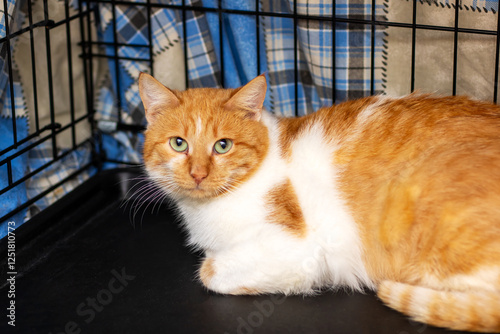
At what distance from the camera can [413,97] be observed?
200 centimetres

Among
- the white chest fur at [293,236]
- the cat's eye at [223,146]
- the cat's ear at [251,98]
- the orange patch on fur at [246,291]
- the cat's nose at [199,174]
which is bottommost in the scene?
the orange patch on fur at [246,291]

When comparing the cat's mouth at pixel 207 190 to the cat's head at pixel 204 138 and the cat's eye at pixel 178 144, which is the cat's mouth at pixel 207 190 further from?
the cat's eye at pixel 178 144

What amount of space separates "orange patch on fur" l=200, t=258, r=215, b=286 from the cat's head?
0.18 meters

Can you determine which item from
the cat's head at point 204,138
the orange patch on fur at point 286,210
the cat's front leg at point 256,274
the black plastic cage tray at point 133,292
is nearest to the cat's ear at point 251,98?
the cat's head at point 204,138

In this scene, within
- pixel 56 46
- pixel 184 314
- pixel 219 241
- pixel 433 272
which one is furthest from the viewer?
pixel 56 46

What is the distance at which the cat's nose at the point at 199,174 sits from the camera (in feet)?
6.12

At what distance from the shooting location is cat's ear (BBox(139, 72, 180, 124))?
76.6 inches

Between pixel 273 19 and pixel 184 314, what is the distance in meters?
1.14

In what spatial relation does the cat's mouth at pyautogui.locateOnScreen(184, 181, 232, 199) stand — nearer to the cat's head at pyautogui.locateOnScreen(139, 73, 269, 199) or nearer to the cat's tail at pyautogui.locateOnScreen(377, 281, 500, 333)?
the cat's head at pyautogui.locateOnScreen(139, 73, 269, 199)

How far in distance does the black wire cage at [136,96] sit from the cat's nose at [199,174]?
1.05 feet

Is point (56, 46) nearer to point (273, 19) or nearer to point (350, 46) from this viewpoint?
point (273, 19)

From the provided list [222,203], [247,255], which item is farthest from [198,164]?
[247,255]

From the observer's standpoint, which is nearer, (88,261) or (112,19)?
(88,261)

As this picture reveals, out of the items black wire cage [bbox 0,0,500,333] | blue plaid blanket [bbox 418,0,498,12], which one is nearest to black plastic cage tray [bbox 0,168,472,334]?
black wire cage [bbox 0,0,500,333]
